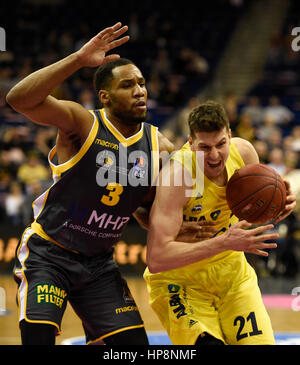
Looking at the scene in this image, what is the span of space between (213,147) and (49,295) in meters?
1.21

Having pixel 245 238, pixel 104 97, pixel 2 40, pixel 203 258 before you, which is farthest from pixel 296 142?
pixel 245 238

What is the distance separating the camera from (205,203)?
3.58 m

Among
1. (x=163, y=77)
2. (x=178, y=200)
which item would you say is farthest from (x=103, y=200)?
(x=163, y=77)

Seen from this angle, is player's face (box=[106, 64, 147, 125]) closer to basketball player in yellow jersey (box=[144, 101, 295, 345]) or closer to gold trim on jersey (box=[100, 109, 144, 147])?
gold trim on jersey (box=[100, 109, 144, 147])

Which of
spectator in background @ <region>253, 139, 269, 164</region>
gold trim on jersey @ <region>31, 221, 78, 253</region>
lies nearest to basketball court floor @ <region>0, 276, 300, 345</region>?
spectator in background @ <region>253, 139, 269, 164</region>

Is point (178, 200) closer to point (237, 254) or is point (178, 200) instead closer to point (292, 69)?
point (237, 254)

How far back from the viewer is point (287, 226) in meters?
8.77

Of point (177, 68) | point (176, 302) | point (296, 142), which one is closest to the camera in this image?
point (176, 302)

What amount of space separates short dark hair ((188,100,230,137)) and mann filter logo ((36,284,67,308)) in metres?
1.16

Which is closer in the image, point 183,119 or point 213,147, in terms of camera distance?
point 213,147

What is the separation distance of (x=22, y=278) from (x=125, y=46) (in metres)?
10.9

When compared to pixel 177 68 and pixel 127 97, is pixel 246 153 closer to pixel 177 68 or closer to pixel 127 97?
pixel 127 97

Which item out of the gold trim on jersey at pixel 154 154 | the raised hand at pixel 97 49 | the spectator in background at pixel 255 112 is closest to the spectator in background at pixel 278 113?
the spectator in background at pixel 255 112

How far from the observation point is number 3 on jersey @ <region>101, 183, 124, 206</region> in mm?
3508
